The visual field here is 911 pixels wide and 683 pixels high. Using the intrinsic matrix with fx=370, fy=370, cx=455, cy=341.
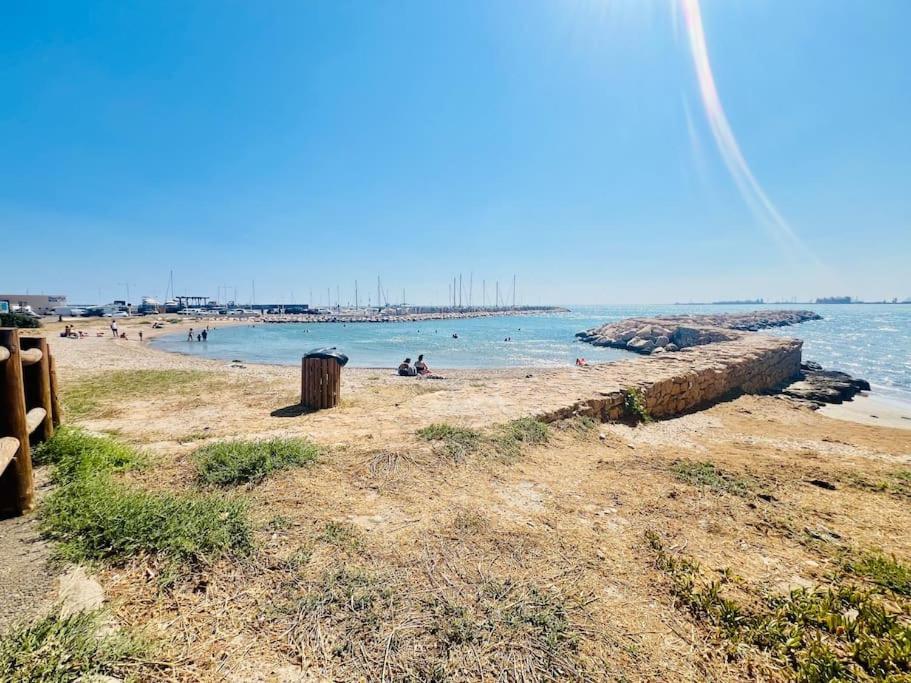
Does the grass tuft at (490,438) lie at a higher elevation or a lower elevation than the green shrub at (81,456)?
lower

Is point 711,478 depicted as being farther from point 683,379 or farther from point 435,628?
point 683,379

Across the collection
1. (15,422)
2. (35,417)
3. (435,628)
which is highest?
(15,422)

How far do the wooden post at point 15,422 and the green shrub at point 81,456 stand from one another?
0.61m

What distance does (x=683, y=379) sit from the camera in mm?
8922

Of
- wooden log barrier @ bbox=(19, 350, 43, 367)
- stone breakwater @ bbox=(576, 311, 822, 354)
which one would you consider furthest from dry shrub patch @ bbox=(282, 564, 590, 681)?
stone breakwater @ bbox=(576, 311, 822, 354)

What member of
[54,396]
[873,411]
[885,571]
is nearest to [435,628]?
[885,571]

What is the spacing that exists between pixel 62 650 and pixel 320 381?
6.41 m

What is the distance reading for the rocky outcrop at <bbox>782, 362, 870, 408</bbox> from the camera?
12.5 m

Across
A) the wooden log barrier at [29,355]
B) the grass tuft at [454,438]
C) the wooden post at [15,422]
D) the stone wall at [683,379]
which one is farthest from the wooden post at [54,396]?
the stone wall at [683,379]

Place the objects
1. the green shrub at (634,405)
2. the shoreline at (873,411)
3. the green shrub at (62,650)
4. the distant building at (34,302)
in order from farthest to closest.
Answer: the distant building at (34,302)
the shoreline at (873,411)
the green shrub at (634,405)
the green shrub at (62,650)

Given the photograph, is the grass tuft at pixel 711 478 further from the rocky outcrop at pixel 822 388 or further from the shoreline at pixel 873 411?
the rocky outcrop at pixel 822 388

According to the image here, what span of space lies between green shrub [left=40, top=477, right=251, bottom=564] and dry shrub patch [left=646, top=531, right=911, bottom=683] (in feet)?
10.7

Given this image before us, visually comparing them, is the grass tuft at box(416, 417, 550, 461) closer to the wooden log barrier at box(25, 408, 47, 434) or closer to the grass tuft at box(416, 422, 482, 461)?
the grass tuft at box(416, 422, 482, 461)

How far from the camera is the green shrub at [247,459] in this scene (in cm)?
397
